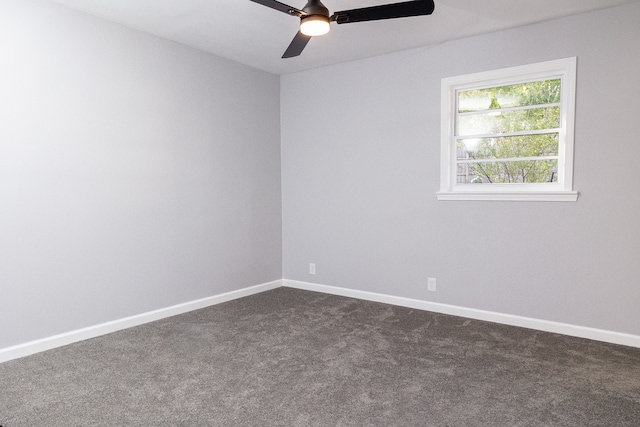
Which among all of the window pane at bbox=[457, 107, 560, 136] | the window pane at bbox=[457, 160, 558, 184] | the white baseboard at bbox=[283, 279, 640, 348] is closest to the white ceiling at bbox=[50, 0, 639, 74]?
the window pane at bbox=[457, 107, 560, 136]

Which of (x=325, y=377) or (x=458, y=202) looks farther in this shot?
(x=458, y=202)

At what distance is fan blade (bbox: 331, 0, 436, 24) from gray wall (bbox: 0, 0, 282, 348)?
1.95 m

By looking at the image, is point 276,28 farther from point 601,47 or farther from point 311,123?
point 601,47

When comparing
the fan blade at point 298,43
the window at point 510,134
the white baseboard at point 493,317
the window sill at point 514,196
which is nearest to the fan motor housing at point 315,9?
the fan blade at point 298,43

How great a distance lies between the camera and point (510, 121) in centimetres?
360

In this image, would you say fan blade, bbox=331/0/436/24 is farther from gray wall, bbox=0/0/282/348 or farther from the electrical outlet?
the electrical outlet

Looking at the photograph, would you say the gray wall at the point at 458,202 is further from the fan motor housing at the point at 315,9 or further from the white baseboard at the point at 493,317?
the fan motor housing at the point at 315,9

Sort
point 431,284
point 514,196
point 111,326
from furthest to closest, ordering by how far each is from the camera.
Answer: point 431,284
point 514,196
point 111,326

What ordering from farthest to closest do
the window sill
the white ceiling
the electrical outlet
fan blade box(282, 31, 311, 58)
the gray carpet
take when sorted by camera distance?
1. the electrical outlet
2. the window sill
3. the white ceiling
4. fan blade box(282, 31, 311, 58)
5. the gray carpet

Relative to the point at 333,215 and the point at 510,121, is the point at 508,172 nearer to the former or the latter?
the point at 510,121

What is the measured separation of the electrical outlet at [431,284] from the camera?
390cm

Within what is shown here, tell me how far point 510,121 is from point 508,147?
0.74 feet

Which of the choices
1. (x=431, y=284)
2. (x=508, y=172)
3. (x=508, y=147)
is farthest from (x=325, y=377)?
(x=508, y=147)

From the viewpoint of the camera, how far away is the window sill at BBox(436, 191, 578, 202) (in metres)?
3.22
